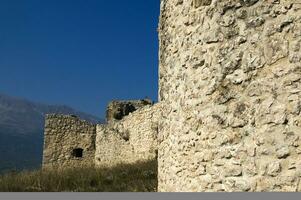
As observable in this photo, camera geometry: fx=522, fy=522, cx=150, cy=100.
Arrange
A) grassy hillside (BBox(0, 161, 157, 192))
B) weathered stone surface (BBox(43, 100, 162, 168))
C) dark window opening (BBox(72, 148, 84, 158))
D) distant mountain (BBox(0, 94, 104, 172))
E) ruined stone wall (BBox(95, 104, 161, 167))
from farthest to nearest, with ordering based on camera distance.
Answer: distant mountain (BBox(0, 94, 104, 172)) < dark window opening (BBox(72, 148, 84, 158)) < weathered stone surface (BBox(43, 100, 162, 168)) < ruined stone wall (BBox(95, 104, 161, 167)) < grassy hillside (BBox(0, 161, 157, 192))

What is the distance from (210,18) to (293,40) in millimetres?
896

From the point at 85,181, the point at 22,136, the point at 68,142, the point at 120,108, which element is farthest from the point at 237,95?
the point at 22,136

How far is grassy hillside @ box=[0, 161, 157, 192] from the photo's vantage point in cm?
1155

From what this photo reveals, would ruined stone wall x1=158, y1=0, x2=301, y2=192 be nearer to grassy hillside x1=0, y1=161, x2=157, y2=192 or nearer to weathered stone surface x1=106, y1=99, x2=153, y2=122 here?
grassy hillside x1=0, y1=161, x2=157, y2=192

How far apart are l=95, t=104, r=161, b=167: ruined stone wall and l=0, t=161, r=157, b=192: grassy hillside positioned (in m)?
3.16

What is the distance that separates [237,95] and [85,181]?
849 cm

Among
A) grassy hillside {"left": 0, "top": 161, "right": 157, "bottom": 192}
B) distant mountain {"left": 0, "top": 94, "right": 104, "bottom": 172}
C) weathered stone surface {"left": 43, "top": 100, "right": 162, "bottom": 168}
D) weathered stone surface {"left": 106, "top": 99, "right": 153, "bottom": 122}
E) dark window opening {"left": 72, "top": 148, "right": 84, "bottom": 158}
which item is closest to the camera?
grassy hillside {"left": 0, "top": 161, "right": 157, "bottom": 192}

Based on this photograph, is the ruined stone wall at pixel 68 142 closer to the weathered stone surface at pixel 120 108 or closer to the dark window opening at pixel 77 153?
the dark window opening at pixel 77 153

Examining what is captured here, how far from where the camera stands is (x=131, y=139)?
1839cm

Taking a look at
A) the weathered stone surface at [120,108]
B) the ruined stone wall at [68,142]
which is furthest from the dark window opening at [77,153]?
the weathered stone surface at [120,108]

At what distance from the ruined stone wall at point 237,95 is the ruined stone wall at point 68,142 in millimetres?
18243

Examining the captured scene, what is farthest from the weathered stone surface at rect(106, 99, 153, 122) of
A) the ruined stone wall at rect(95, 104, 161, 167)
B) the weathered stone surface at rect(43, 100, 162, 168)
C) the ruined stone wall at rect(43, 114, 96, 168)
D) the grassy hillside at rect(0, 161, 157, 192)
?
the grassy hillside at rect(0, 161, 157, 192)

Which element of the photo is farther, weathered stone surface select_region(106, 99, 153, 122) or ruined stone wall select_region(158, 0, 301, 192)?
weathered stone surface select_region(106, 99, 153, 122)

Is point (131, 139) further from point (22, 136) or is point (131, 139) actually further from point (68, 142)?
point (22, 136)
